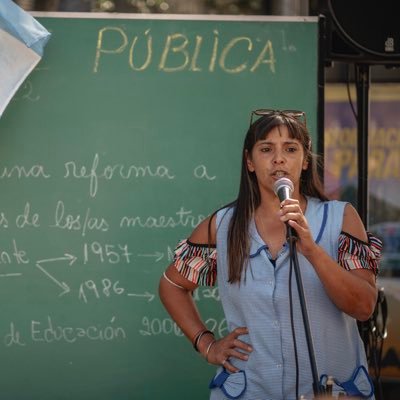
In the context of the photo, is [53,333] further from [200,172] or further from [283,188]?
[283,188]

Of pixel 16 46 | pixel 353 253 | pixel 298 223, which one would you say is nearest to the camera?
pixel 298 223

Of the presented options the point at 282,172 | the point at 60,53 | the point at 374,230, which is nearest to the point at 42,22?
the point at 60,53

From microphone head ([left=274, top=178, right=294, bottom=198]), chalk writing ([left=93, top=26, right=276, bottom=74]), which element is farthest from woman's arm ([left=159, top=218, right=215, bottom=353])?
chalk writing ([left=93, top=26, right=276, bottom=74])

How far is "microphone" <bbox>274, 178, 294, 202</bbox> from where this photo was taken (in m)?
2.86

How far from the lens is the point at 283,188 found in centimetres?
289

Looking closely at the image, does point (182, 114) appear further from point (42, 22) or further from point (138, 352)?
point (138, 352)

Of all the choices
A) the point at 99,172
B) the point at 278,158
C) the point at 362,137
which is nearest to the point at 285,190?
the point at 278,158

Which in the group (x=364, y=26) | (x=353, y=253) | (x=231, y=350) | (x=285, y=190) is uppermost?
(x=364, y=26)

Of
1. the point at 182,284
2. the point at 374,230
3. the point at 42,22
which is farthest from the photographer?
the point at 374,230

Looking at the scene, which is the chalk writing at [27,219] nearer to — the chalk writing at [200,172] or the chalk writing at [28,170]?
the chalk writing at [28,170]

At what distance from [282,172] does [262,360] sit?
0.61 metres

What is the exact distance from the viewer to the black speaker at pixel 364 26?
4.76 m

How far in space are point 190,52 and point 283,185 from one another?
199 centimetres

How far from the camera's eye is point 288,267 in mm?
3129
